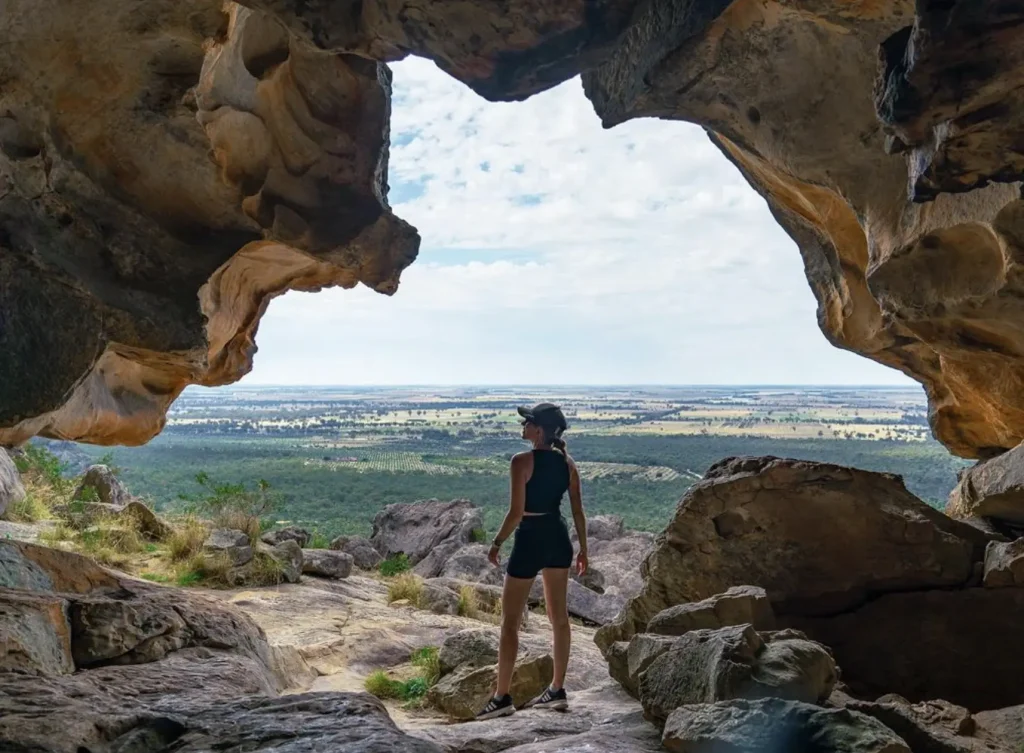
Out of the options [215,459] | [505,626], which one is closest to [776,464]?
[505,626]

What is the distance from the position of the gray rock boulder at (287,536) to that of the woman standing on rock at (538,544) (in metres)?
8.94

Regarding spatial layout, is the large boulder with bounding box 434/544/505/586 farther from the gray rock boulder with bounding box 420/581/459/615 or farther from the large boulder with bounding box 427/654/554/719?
the large boulder with bounding box 427/654/554/719

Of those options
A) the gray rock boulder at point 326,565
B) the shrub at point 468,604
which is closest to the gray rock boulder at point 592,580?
the shrub at point 468,604

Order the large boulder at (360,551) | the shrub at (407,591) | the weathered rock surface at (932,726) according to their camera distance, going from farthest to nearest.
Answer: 1. the large boulder at (360,551)
2. the shrub at (407,591)
3. the weathered rock surface at (932,726)

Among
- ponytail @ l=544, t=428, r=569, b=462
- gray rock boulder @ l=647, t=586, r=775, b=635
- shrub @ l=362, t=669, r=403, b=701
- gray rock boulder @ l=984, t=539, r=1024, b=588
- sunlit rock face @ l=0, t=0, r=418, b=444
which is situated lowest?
shrub @ l=362, t=669, r=403, b=701

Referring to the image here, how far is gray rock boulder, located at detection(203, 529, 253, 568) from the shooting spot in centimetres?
1051

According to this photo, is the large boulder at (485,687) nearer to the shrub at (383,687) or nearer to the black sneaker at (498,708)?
the shrub at (383,687)

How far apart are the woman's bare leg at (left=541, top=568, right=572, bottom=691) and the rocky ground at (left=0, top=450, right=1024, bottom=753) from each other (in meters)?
0.32

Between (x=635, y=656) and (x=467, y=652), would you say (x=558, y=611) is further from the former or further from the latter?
(x=467, y=652)

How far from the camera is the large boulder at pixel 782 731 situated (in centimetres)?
287

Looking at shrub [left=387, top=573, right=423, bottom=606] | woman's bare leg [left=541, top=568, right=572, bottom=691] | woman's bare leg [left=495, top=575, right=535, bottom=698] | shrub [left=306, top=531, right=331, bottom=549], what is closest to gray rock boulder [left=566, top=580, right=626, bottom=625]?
shrub [left=387, top=573, right=423, bottom=606]

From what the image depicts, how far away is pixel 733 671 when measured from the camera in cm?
347

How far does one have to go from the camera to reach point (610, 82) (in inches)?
230

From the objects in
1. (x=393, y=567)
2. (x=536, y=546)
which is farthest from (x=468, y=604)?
(x=536, y=546)
